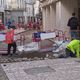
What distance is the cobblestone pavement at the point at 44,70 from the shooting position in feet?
37.3

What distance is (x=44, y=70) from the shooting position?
1285cm

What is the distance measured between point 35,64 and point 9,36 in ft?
18.2

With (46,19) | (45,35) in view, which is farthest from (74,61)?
(46,19)

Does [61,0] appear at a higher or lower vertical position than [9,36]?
higher

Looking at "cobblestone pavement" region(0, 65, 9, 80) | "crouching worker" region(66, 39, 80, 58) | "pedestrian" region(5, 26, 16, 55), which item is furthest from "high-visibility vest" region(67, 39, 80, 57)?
"cobblestone pavement" region(0, 65, 9, 80)

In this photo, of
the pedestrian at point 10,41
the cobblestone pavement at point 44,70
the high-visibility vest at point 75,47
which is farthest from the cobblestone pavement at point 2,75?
the pedestrian at point 10,41

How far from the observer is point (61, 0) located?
90.1 feet

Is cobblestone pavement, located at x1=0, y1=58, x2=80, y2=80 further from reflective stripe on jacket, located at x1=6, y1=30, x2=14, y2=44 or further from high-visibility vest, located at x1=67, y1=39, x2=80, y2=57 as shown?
reflective stripe on jacket, located at x1=6, y1=30, x2=14, y2=44

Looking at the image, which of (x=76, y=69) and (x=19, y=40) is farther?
(x=19, y=40)

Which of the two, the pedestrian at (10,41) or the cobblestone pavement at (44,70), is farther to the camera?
the pedestrian at (10,41)

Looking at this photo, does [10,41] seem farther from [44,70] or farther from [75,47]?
[44,70]

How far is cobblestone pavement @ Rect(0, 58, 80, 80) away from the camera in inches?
448

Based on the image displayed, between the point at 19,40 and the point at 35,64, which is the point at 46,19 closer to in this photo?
the point at 19,40

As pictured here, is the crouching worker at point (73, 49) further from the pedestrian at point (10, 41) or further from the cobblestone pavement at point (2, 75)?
the cobblestone pavement at point (2, 75)
